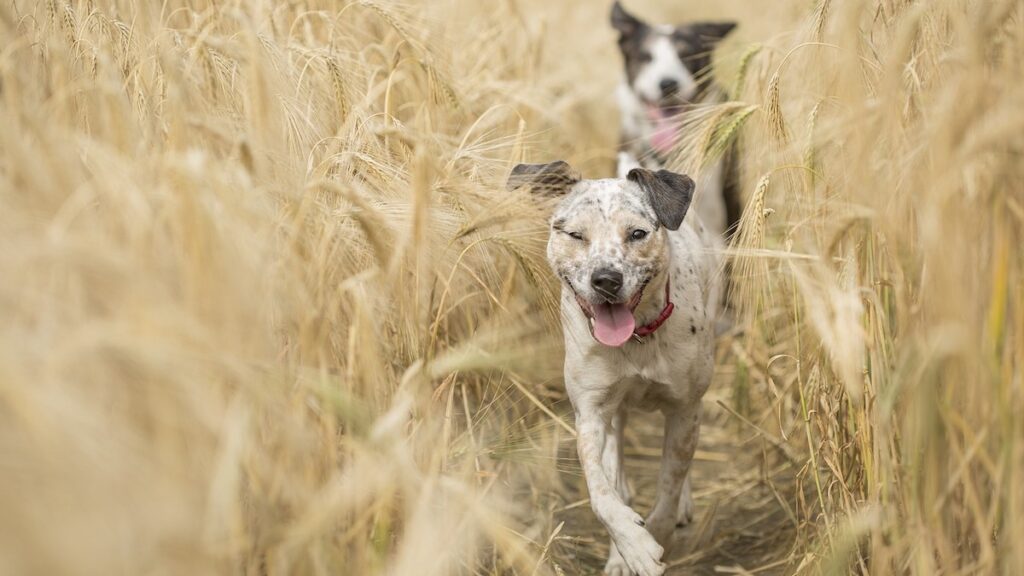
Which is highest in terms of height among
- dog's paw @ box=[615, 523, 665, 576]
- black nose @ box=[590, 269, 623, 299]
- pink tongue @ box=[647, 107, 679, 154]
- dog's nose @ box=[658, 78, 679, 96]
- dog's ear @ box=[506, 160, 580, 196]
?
dog's nose @ box=[658, 78, 679, 96]

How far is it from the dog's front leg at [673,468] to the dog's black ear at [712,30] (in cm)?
382

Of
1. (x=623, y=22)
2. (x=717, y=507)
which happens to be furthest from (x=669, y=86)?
(x=717, y=507)

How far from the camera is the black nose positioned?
378cm

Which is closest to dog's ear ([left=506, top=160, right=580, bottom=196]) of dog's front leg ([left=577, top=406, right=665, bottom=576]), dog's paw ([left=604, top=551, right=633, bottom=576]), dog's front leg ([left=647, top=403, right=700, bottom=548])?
dog's front leg ([left=577, top=406, right=665, bottom=576])

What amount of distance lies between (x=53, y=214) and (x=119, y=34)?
1.53 m

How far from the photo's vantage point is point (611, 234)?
3.98 metres

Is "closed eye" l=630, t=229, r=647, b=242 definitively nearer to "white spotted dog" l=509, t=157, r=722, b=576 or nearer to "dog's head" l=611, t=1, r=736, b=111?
"white spotted dog" l=509, t=157, r=722, b=576

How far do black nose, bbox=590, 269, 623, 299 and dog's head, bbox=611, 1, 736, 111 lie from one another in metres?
3.22

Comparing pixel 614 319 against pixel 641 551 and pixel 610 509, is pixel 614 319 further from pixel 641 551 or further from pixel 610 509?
pixel 641 551

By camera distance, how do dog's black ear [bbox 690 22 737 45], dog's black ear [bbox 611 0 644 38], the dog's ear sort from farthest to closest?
1. dog's black ear [bbox 611 0 644 38]
2. dog's black ear [bbox 690 22 737 45]
3. the dog's ear

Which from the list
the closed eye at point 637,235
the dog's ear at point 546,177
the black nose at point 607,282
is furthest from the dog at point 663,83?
the black nose at point 607,282

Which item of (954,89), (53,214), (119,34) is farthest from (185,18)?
(954,89)

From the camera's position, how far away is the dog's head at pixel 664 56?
6957 millimetres

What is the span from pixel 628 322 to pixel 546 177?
76 centimetres
